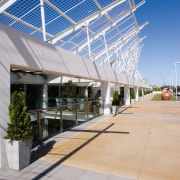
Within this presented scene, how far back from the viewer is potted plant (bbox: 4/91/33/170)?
12.0 feet

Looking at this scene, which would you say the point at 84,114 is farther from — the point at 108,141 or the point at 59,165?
the point at 59,165

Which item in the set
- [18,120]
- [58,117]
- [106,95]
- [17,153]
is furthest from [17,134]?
[106,95]

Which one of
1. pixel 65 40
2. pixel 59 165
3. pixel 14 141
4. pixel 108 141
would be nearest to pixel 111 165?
pixel 59 165

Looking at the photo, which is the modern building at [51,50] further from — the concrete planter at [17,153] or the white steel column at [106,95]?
the concrete planter at [17,153]

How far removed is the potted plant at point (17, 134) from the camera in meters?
3.64

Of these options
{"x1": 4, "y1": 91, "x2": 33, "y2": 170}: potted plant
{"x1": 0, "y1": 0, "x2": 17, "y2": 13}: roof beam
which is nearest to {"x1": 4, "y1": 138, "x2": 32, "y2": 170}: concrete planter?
{"x1": 4, "y1": 91, "x2": 33, "y2": 170}: potted plant

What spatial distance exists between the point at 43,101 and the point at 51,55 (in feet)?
32.3

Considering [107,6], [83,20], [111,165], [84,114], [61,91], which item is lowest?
[111,165]

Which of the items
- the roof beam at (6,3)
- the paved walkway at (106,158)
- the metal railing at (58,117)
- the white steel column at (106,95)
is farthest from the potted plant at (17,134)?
the white steel column at (106,95)

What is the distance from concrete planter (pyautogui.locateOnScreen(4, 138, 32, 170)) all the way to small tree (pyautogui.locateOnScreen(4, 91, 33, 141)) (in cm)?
12

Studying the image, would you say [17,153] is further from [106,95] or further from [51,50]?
[106,95]

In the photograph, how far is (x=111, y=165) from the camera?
388 cm

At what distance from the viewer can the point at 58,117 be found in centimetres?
715

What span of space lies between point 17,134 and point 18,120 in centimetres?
31
